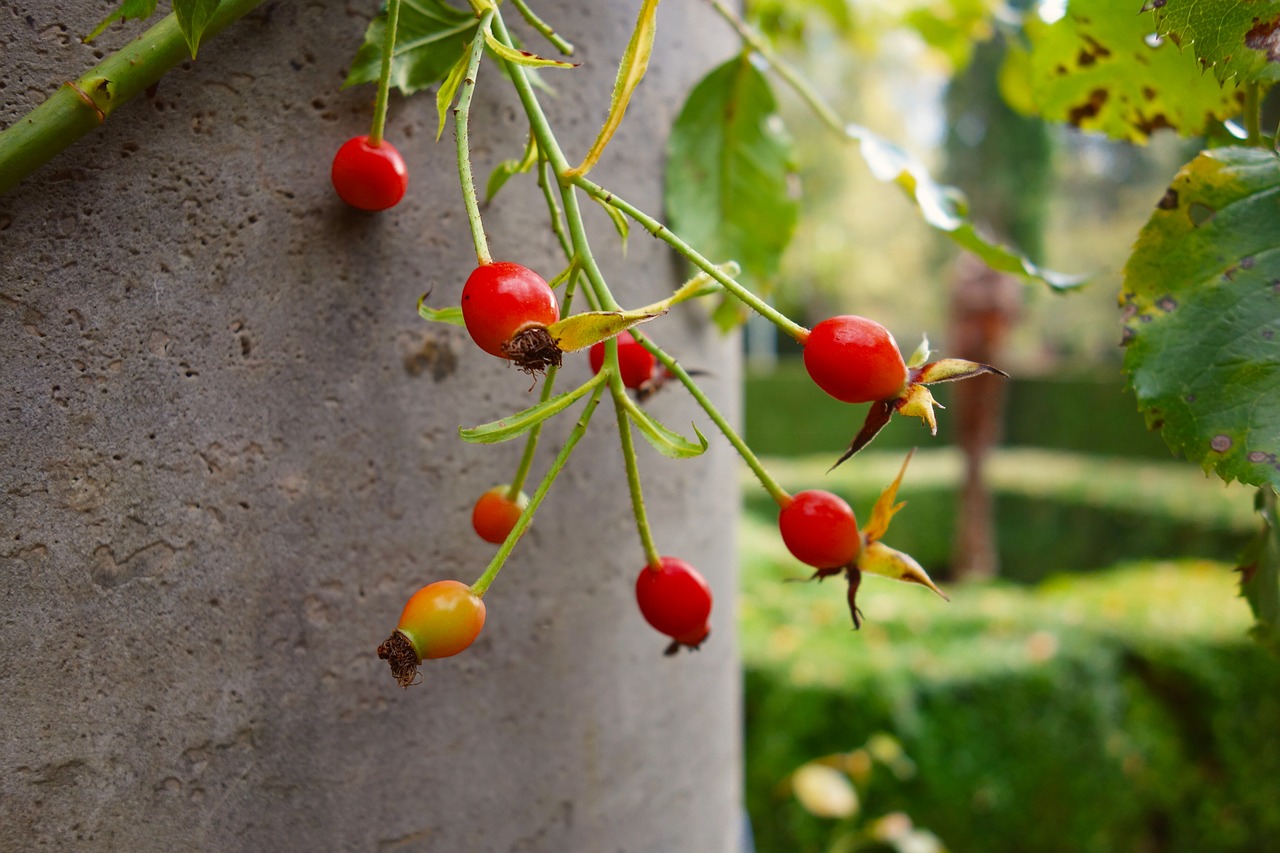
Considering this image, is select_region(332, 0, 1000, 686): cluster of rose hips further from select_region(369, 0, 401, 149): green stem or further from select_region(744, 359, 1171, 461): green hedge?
select_region(744, 359, 1171, 461): green hedge

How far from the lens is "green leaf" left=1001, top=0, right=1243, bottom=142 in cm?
73

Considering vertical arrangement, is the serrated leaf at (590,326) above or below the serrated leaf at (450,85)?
below

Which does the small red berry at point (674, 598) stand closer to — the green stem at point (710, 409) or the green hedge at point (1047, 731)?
the green stem at point (710, 409)

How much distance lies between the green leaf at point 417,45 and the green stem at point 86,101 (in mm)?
114

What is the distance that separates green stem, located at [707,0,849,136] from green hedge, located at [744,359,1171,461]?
9.10 m

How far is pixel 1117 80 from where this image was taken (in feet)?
2.59

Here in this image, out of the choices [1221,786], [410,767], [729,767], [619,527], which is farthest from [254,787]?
[1221,786]

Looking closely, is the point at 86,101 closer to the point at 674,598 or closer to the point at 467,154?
the point at 467,154

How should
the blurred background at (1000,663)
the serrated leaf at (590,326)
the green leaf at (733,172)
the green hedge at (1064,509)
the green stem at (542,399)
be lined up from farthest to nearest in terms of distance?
1. the green hedge at (1064,509)
2. the blurred background at (1000,663)
3. the green leaf at (733,172)
4. the green stem at (542,399)
5. the serrated leaf at (590,326)

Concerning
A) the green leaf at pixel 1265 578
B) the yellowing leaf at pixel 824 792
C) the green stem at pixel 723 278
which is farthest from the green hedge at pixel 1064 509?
the green stem at pixel 723 278

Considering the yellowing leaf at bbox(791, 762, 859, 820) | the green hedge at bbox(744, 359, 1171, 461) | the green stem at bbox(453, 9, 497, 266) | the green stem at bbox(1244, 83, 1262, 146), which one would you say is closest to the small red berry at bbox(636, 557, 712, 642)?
the green stem at bbox(453, 9, 497, 266)

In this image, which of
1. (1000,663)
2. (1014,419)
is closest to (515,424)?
(1000,663)

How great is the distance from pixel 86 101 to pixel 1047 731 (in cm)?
322

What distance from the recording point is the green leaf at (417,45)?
603 millimetres
